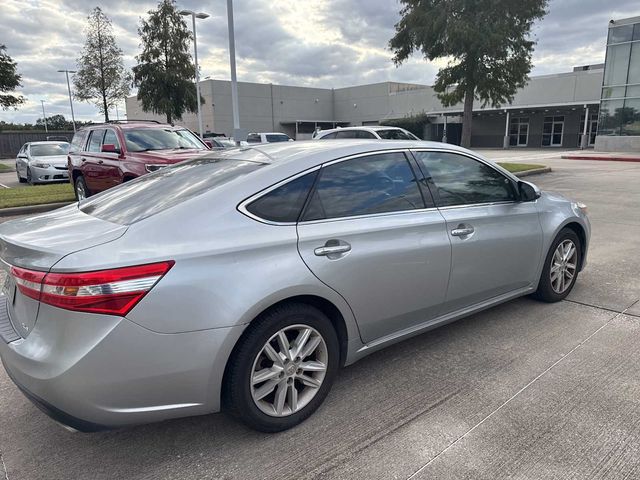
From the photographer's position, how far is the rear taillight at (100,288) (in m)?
2.13

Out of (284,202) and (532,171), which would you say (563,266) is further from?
(532,171)

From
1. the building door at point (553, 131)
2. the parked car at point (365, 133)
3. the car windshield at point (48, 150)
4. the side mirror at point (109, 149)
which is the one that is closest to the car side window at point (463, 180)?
the side mirror at point (109, 149)

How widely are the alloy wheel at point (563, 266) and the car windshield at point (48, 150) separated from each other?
16.1m

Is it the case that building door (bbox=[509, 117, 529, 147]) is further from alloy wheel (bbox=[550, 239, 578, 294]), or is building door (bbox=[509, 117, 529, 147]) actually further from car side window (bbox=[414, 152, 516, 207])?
car side window (bbox=[414, 152, 516, 207])

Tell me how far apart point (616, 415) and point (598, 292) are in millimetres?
2349

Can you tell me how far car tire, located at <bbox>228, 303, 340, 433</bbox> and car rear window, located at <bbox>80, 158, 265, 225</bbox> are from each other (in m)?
0.85

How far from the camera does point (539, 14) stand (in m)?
16.8

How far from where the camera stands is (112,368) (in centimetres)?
216

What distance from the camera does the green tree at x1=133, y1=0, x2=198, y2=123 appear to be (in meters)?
21.3

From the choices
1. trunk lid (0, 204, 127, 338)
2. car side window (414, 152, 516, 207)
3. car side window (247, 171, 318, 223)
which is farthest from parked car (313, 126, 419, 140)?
trunk lid (0, 204, 127, 338)

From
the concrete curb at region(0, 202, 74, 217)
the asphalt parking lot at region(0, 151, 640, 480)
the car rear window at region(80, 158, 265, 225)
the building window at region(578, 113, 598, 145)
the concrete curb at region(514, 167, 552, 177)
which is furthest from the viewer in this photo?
the building window at region(578, 113, 598, 145)

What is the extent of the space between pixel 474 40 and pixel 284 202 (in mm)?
15950

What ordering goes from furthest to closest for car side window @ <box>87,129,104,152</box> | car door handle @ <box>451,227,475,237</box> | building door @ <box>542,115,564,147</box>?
1. building door @ <box>542,115,564,147</box>
2. car side window @ <box>87,129,104,152</box>
3. car door handle @ <box>451,227,475,237</box>

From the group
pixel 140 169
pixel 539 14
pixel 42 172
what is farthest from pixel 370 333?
pixel 539 14
